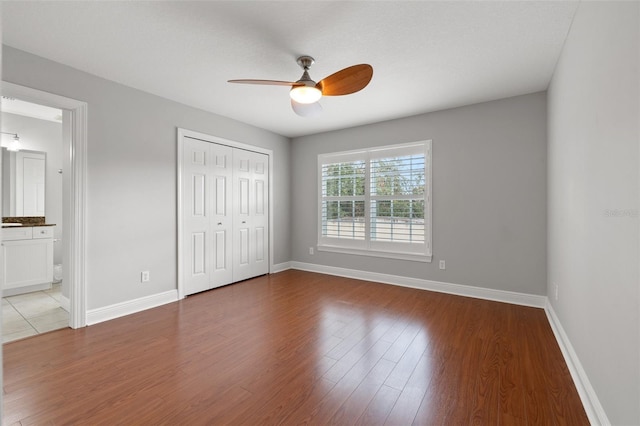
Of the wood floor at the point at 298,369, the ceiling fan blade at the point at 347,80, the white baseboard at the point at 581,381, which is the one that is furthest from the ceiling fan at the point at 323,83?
the white baseboard at the point at 581,381

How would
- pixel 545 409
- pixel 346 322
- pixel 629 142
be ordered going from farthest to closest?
pixel 346 322 < pixel 545 409 < pixel 629 142

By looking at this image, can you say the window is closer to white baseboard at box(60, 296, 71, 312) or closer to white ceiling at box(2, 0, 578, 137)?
white ceiling at box(2, 0, 578, 137)

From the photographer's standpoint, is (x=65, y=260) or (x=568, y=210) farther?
(x=65, y=260)

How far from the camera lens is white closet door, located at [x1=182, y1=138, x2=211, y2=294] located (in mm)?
4121

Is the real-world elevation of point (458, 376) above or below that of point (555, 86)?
below

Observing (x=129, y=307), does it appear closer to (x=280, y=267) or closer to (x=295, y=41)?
(x=280, y=267)

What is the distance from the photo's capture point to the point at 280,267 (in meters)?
5.63

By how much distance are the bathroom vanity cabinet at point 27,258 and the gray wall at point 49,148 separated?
46 centimetres

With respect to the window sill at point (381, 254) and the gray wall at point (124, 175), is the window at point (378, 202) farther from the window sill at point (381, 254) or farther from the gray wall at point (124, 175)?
the gray wall at point (124, 175)

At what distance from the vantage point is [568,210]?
8.54 feet

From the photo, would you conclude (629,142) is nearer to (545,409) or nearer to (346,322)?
(545,409)

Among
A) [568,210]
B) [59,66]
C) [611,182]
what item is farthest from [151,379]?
[568,210]

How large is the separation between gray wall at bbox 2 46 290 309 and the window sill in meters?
2.38

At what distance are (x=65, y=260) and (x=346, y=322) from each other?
2.91 m
